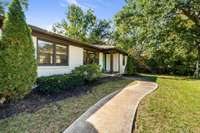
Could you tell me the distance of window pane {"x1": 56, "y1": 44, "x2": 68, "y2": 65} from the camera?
11.2 metres

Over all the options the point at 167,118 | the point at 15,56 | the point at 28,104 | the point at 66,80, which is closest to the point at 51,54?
the point at 66,80

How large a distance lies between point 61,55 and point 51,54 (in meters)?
1.10

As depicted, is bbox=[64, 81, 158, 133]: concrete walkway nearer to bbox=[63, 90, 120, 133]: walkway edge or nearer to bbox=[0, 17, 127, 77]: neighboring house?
bbox=[63, 90, 120, 133]: walkway edge

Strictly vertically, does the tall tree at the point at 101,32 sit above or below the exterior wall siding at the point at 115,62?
above

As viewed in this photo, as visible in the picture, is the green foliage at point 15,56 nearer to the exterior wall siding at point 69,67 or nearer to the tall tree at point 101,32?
the exterior wall siding at point 69,67

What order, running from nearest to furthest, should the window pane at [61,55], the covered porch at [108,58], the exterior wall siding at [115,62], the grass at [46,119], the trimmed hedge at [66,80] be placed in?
1. the grass at [46,119]
2. the trimmed hedge at [66,80]
3. the window pane at [61,55]
4. the covered porch at [108,58]
5. the exterior wall siding at [115,62]

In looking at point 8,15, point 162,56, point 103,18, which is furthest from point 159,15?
point 103,18

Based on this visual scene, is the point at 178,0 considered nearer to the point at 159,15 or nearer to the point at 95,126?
the point at 159,15

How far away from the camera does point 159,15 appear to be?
683 inches

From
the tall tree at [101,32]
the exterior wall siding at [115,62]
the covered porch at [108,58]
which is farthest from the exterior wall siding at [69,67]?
the tall tree at [101,32]

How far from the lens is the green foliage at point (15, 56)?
6086mm

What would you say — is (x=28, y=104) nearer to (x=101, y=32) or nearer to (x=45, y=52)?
(x=45, y=52)

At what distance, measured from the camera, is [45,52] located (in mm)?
9930

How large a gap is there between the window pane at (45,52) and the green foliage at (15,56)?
2.50 metres
